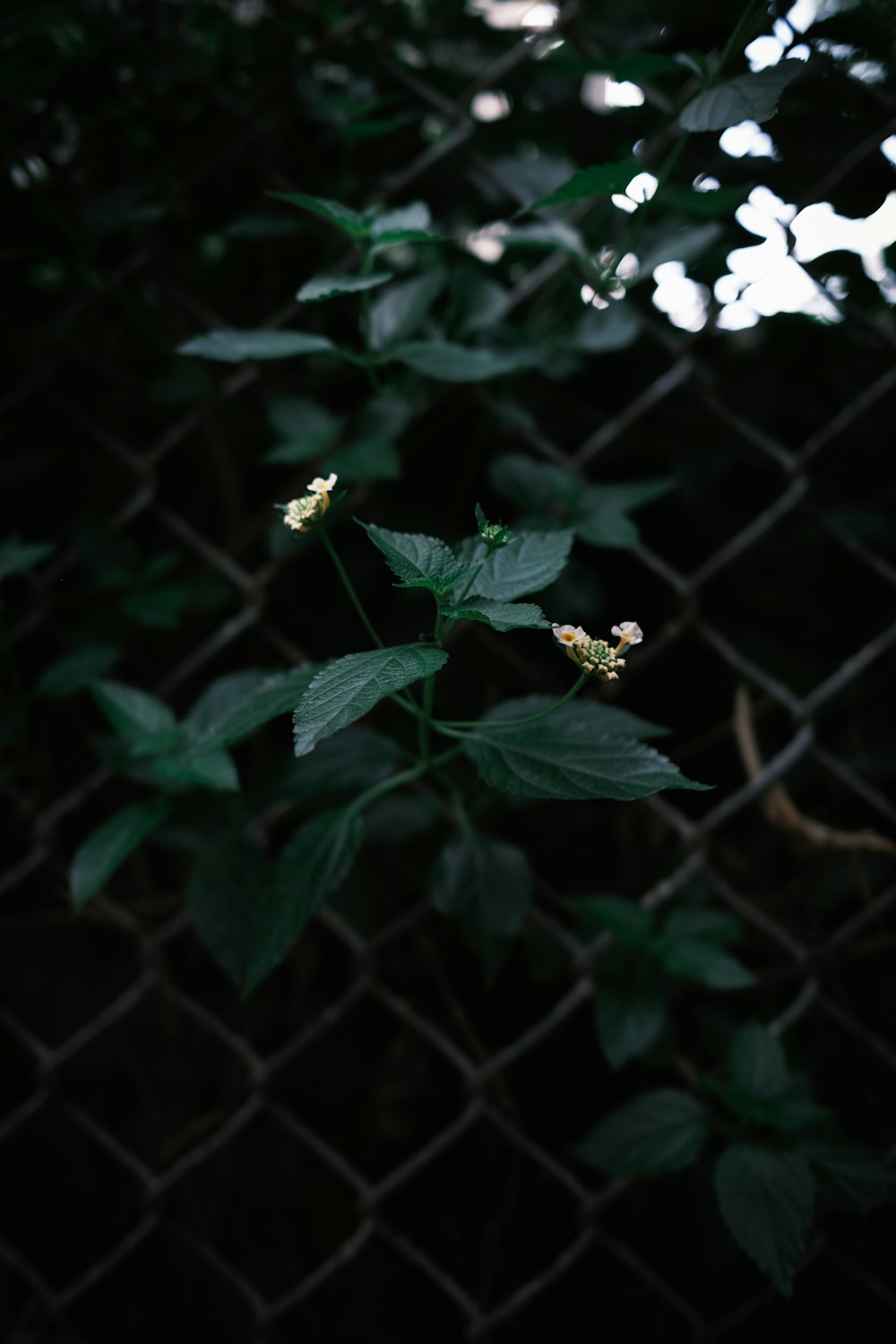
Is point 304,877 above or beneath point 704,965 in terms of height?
above

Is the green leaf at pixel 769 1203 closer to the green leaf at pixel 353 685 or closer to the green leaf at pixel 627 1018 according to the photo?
the green leaf at pixel 627 1018

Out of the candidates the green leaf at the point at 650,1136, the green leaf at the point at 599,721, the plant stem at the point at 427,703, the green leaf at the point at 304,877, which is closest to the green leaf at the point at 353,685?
the plant stem at the point at 427,703

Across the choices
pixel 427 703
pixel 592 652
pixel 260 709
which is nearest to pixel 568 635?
pixel 592 652

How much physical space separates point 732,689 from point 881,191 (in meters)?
0.54

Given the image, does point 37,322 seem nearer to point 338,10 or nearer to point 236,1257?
point 338,10

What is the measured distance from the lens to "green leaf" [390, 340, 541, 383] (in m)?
0.79

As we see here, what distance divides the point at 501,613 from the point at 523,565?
4.1 inches

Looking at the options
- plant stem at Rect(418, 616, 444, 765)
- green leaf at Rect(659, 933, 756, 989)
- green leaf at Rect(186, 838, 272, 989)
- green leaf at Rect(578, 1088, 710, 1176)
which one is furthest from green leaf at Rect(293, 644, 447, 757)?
green leaf at Rect(578, 1088, 710, 1176)

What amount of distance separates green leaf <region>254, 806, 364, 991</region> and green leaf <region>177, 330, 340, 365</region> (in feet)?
1.30

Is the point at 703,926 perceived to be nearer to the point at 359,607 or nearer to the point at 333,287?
the point at 359,607

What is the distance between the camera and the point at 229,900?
2.69 ft

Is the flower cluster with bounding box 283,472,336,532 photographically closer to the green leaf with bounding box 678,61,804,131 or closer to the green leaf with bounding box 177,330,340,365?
the green leaf with bounding box 177,330,340,365

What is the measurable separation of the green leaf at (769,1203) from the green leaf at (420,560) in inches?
22.3

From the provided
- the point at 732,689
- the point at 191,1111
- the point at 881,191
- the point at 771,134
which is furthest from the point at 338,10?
the point at 191,1111
